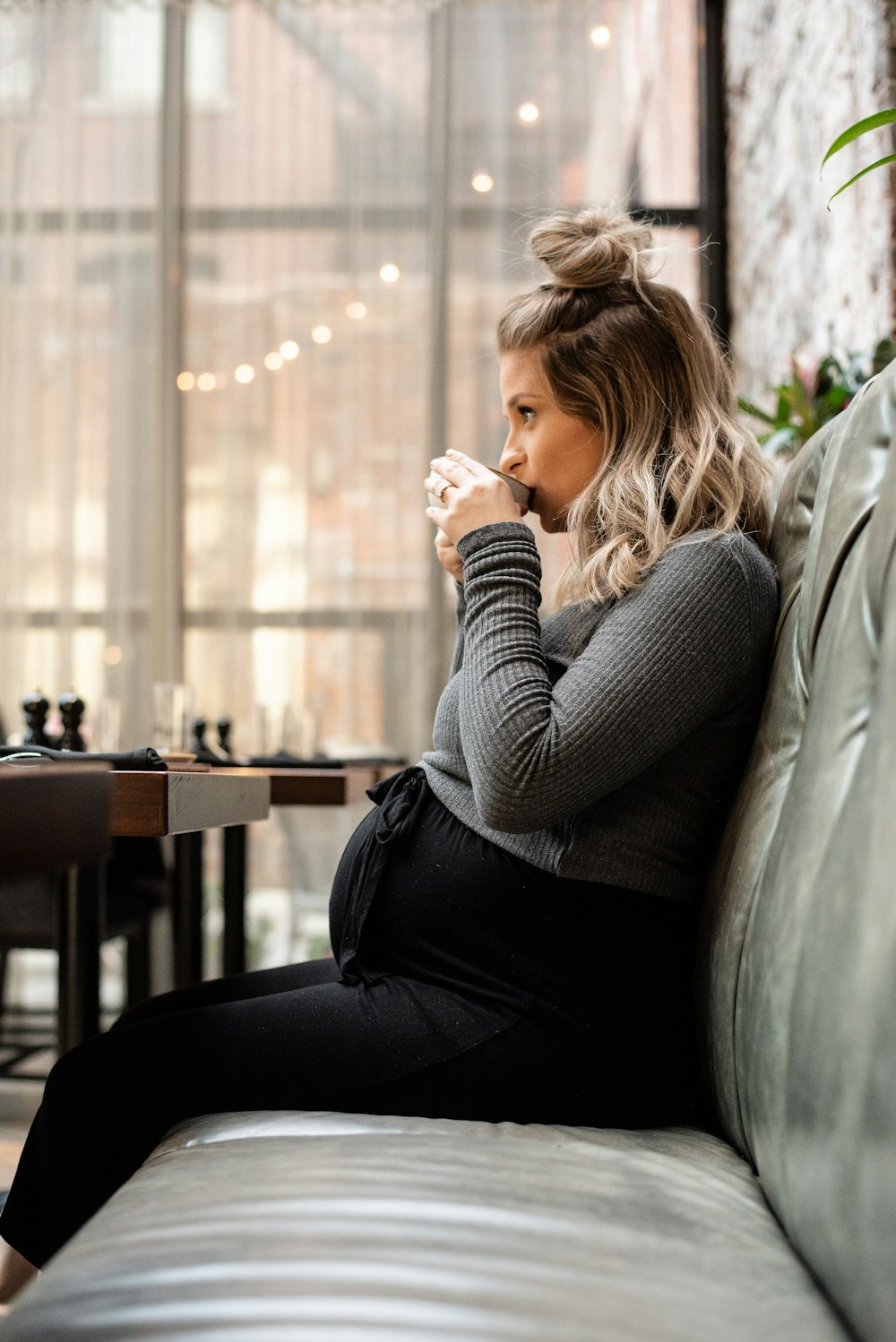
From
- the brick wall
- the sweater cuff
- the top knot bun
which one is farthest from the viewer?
the brick wall

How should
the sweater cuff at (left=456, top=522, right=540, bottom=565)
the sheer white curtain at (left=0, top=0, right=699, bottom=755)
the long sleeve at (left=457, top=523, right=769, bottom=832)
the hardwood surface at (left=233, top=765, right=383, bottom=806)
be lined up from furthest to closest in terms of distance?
the sheer white curtain at (left=0, top=0, right=699, bottom=755) < the hardwood surface at (left=233, top=765, right=383, bottom=806) < the sweater cuff at (left=456, top=522, right=540, bottom=565) < the long sleeve at (left=457, top=523, right=769, bottom=832)

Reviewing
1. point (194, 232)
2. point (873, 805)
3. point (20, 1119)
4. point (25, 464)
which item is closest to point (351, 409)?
point (194, 232)

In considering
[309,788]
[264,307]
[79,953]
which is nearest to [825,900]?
[79,953]

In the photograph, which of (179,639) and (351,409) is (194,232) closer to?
(351,409)

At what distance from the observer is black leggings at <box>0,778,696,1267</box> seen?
3.08 feet

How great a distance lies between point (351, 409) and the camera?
3.85 meters

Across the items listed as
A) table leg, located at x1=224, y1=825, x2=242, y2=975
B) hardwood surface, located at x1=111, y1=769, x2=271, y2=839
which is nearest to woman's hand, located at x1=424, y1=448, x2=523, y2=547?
hardwood surface, located at x1=111, y1=769, x2=271, y2=839

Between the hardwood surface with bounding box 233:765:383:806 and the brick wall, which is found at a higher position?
the brick wall

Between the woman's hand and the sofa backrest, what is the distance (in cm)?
26

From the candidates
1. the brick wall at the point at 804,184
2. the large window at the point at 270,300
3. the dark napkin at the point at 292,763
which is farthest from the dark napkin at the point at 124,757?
the large window at the point at 270,300

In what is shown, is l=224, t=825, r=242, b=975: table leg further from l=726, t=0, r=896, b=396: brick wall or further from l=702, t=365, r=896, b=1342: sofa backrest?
l=726, t=0, r=896, b=396: brick wall

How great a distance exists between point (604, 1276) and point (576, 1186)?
0.14 metres

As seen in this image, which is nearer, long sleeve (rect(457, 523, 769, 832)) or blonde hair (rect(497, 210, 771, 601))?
long sleeve (rect(457, 523, 769, 832))

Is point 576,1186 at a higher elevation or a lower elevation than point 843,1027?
lower
